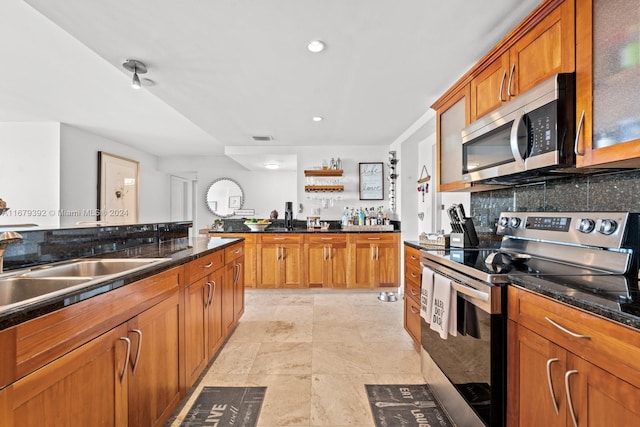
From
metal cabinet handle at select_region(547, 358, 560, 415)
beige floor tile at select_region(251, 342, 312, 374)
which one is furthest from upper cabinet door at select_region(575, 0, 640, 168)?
beige floor tile at select_region(251, 342, 312, 374)

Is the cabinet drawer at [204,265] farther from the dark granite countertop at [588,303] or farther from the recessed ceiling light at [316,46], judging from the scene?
the dark granite countertop at [588,303]

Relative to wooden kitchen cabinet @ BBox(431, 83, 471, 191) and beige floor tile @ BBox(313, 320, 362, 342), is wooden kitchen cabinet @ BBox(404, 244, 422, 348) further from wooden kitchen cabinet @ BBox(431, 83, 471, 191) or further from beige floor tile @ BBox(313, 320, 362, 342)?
wooden kitchen cabinet @ BBox(431, 83, 471, 191)

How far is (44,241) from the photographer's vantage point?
4.68 feet

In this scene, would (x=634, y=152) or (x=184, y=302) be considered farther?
(x=184, y=302)

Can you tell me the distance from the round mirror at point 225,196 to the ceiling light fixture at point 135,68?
3.66m

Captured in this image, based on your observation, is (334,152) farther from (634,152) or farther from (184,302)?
(634,152)

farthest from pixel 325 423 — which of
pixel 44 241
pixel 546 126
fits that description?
pixel 546 126

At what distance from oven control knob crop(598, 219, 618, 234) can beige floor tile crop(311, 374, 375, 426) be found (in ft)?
4.80

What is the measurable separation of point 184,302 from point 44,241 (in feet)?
2.37

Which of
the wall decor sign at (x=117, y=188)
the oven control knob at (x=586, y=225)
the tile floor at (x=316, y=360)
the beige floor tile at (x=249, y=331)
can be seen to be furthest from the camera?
the wall decor sign at (x=117, y=188)

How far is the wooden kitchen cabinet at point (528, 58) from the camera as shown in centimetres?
127

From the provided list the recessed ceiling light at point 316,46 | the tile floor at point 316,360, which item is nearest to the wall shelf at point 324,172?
the tile floor at point 316,360

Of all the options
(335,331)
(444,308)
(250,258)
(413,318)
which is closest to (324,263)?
(250,258)

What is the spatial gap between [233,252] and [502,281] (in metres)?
2.08
